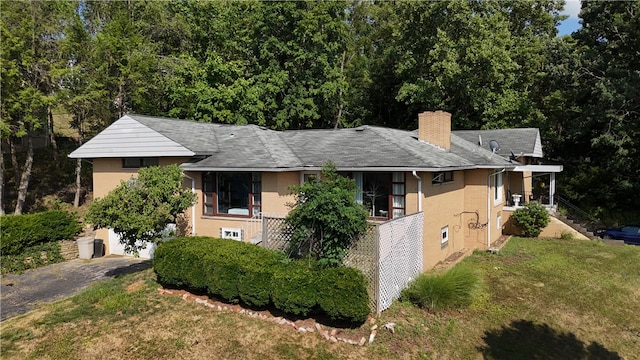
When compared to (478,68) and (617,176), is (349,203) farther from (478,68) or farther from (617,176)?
(617,176)

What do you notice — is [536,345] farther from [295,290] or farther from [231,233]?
[231,233]

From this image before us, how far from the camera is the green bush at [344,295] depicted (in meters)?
8.82

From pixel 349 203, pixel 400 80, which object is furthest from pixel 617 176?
pixel 349 203

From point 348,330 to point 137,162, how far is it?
1294 centimetres

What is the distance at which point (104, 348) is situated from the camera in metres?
8.36

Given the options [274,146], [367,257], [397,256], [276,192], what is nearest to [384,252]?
[367,257]

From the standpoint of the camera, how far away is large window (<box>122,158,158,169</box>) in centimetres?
1704

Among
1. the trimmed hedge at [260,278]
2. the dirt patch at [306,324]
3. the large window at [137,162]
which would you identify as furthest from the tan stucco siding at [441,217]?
the large window at [137,162]

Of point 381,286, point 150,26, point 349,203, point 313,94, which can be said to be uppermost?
point 150,26

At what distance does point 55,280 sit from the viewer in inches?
534

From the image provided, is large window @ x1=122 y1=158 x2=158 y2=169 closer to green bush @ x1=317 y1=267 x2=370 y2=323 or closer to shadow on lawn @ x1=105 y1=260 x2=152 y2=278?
shadow on lawn @ x1=105 y1=260 x2=152 y2=278

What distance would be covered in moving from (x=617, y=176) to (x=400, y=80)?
18.7 metres

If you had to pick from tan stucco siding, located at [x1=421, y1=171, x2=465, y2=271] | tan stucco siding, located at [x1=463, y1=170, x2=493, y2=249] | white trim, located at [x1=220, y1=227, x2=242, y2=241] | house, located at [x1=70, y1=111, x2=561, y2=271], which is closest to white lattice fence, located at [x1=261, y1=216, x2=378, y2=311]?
house, located at [x1=70, y1=111, x2=561, y2=271]

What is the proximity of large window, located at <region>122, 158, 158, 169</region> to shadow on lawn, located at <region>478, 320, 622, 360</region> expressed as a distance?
47.7 feet
